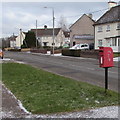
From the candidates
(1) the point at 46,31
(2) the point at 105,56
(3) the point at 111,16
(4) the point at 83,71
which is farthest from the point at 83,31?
(2) the point at 105,56

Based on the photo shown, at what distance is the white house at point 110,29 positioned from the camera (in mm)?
41188

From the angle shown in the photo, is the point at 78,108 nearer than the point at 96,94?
Yes

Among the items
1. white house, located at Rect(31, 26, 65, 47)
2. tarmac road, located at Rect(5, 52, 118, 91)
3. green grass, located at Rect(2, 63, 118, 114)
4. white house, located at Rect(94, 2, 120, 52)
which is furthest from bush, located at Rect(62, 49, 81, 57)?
white house, located at Rect(31, 26, 65, 47)

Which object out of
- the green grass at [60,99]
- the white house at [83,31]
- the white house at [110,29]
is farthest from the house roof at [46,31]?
the green grass at [60,99]

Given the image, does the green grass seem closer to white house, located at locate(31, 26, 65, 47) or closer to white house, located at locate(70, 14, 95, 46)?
white house, located at locate(70, 14, 95, 46)

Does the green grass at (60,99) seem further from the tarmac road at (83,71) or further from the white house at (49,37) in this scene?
the white house at (49,37)

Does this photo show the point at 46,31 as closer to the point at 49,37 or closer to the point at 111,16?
the point at 49,37

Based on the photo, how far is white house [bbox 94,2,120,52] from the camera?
41188mm

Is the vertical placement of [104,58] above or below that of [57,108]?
above

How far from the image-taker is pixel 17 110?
5.58 meters

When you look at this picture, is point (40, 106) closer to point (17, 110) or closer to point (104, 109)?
point (17, 110)

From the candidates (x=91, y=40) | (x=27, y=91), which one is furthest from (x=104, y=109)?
(x=91, y=40)

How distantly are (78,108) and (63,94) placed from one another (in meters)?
1.61

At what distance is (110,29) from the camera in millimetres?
43656
